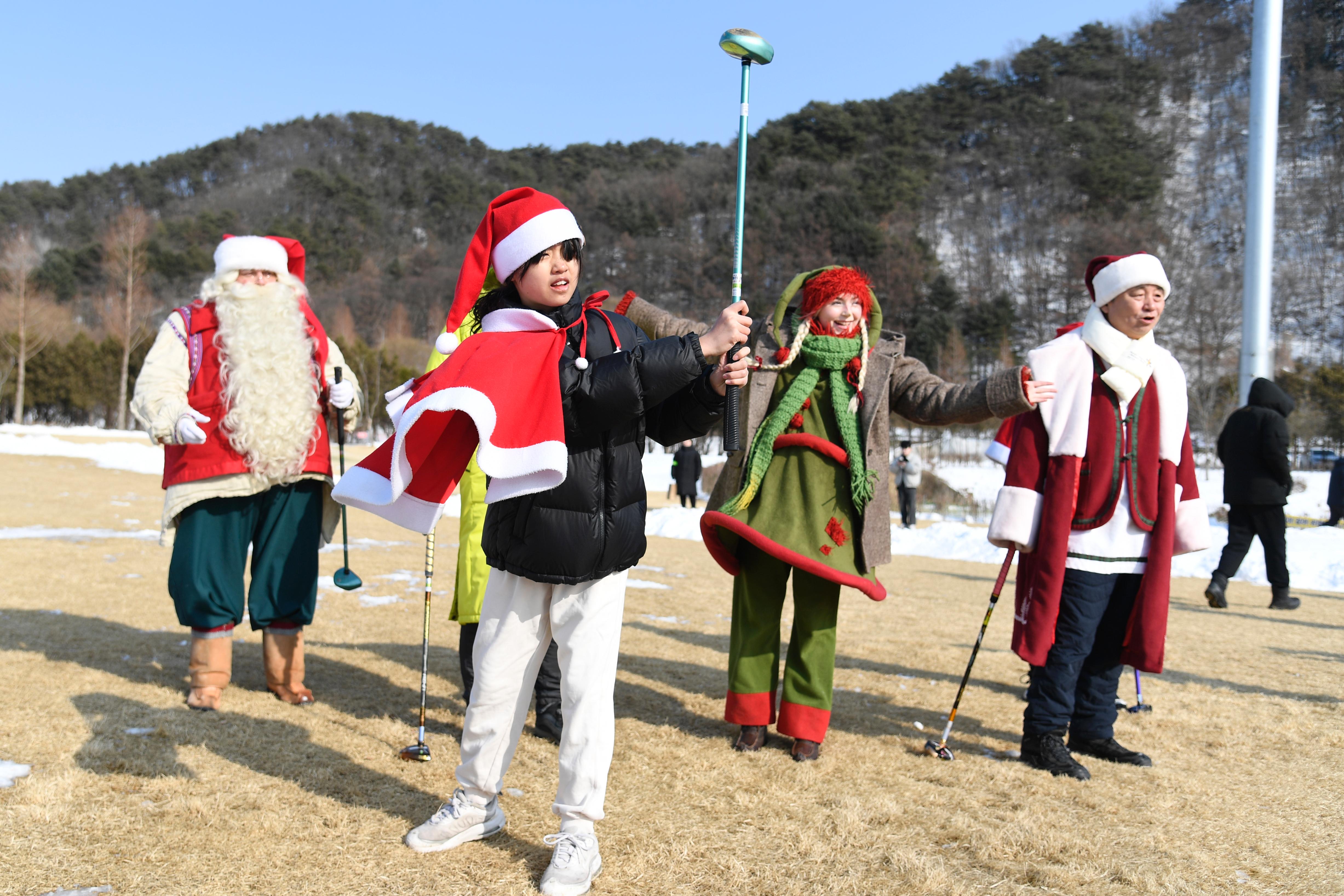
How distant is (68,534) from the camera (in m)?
9.83

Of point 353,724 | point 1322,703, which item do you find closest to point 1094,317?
point 1322,703

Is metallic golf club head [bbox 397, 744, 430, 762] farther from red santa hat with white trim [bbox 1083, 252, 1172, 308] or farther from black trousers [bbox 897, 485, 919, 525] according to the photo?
black trousers [bbox 897, 485, 919, 525]

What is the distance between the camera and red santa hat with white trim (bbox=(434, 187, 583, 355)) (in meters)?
2.67

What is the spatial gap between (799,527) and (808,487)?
0.18m

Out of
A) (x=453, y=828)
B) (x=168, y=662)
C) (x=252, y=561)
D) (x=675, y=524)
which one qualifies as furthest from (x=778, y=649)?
(x=675, y=524)

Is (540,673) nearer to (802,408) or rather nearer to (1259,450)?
(802,408)

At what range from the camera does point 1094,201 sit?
212 feet

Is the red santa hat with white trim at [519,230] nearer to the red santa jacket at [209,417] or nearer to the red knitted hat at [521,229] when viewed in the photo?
the red knitted hat at [521,229]

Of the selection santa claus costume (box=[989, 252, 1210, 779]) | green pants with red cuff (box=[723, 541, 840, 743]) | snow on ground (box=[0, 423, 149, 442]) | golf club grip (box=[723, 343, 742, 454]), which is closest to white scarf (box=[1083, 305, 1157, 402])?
santa claus costume (box=[989, 252, 1210, 779])

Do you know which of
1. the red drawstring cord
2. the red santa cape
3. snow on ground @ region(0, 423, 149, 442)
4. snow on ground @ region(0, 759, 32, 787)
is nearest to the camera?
the red santa cape

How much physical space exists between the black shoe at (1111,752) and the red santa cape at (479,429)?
264 centimetres

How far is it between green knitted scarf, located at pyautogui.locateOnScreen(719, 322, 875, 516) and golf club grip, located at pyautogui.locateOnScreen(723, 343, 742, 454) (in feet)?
3.11

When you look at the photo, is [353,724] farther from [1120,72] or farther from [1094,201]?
[1120,72]

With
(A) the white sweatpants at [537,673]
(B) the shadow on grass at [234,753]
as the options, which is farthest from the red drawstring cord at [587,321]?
(B) the shadow on grass at [234,753]
